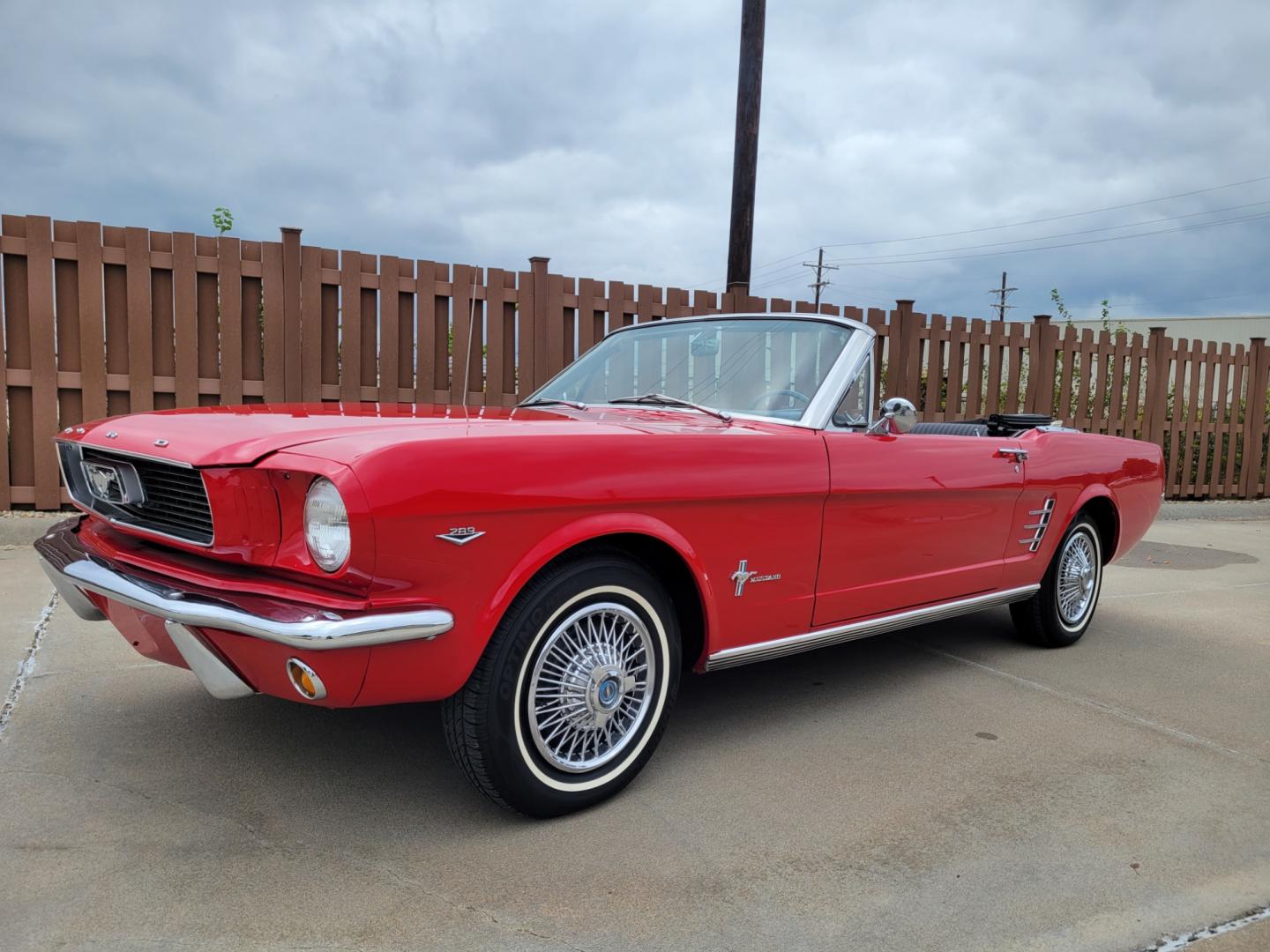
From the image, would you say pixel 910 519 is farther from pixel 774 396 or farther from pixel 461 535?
pixel 461 535

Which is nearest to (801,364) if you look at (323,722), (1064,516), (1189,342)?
(1064,516)

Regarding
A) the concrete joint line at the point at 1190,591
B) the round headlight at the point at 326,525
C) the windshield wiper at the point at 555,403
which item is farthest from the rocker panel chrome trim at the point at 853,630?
the concrete joint line at the point at 1190,591

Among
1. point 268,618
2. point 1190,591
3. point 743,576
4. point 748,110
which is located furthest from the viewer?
point 748,110

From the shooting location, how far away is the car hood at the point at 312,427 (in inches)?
90.2

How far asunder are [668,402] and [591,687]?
4.28 ft

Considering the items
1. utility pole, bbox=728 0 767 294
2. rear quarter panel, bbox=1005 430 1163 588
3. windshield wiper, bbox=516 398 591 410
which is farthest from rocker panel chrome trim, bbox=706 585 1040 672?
utility pole, bbox=728 0 767 294

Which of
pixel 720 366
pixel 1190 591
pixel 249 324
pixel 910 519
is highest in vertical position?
pixel 249 324

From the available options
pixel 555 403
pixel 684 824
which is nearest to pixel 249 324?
pixel 555 403

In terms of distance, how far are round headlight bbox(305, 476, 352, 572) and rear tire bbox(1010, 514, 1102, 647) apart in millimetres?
3602

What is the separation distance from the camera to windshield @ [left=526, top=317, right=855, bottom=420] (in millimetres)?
3490

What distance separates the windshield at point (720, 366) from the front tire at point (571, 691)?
1.04 meters

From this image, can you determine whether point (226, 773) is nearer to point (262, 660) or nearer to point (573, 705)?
point (262, 660)

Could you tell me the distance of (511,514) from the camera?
2.34 meters

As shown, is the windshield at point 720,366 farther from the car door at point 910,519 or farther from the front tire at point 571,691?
the front tire at point 571,691
